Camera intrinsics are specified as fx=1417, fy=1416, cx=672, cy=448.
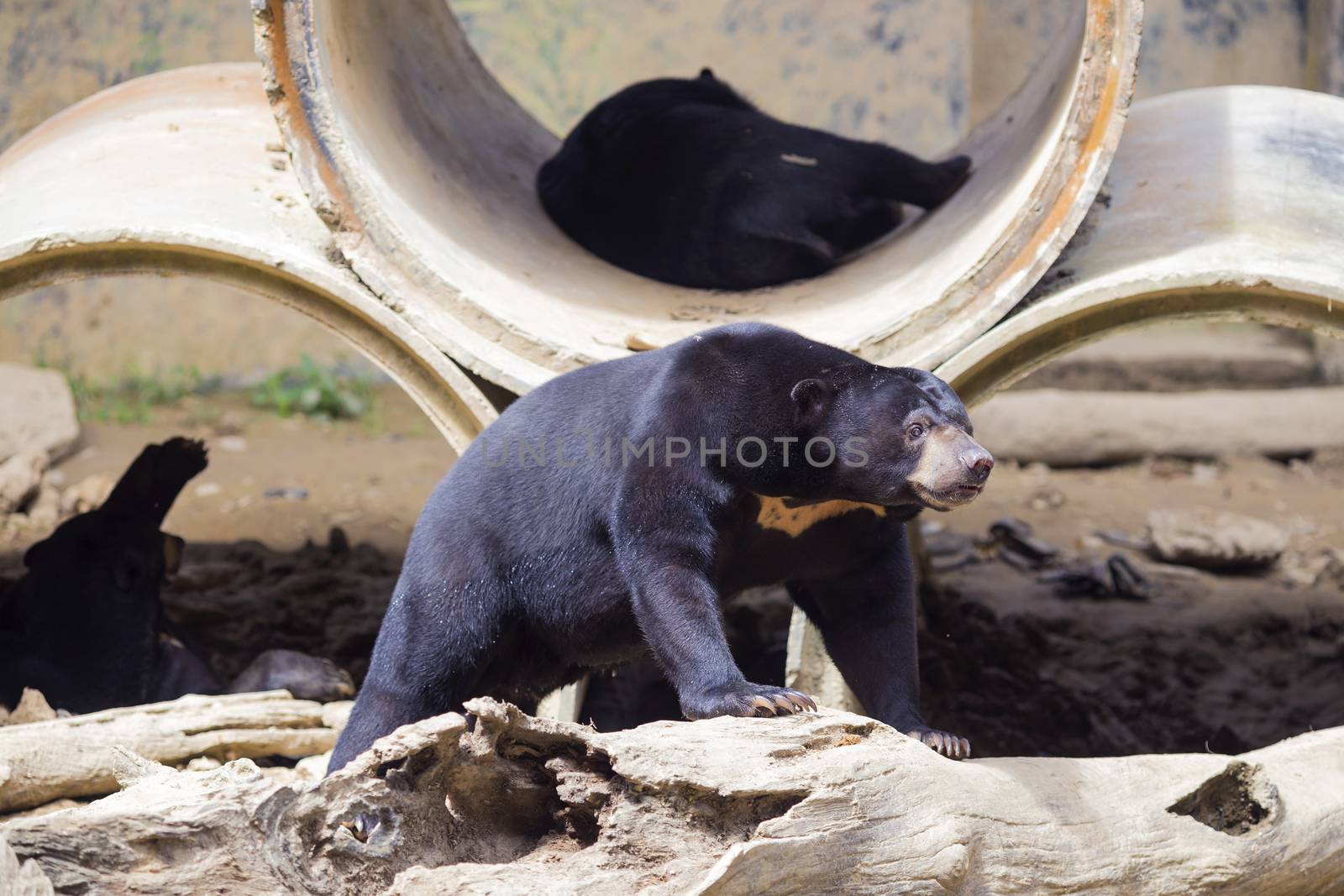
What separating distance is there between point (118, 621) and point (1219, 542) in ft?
14.2

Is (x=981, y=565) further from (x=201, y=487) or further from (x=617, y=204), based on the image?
(x=201, y=487)

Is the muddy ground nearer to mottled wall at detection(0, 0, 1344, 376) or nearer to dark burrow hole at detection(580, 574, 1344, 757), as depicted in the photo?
dark burrow hole at detection(580, 574, 1344, 757)

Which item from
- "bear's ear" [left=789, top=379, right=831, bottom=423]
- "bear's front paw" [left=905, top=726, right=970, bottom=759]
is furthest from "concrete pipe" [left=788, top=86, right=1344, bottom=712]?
"bear's front paw" [left=905, top=726, right=970, bottom=759]

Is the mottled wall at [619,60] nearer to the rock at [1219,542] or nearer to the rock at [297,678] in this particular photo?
the rock at [1219,542]

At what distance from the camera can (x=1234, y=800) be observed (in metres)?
2.78

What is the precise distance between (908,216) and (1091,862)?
315 centimetres

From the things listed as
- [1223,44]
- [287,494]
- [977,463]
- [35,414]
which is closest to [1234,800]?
[977,463]

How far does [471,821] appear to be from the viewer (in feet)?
7.57

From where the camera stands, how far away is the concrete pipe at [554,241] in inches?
139

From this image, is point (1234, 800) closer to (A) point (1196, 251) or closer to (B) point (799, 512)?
(B) point (799, 512)

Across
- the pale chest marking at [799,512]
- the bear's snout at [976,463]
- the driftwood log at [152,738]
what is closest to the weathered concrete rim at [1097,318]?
the pale chest marking at [799,512]

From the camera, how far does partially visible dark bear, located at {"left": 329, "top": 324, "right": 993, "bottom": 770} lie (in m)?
2.81

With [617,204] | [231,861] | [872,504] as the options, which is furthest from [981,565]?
[231,861]

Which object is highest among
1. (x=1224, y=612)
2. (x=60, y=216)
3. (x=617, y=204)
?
(x=617, y=204)
